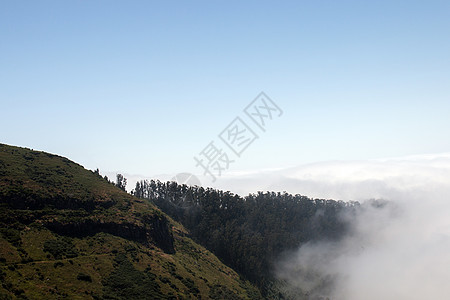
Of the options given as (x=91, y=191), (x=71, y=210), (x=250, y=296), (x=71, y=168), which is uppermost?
(x=71, y=168)

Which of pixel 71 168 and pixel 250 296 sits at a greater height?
pixel 71 168

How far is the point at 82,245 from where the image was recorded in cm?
12256

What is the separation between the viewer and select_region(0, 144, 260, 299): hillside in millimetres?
95375

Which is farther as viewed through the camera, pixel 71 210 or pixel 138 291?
pixel 71 210

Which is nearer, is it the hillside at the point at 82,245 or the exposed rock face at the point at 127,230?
the hillside at the point at 82,245

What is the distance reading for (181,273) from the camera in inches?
5797

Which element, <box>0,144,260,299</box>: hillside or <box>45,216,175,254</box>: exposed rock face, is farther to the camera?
<box>45,216,175,254</box>: exposed rock face

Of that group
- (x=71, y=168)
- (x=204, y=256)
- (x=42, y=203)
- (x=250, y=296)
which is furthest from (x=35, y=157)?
(x=250, y=296)

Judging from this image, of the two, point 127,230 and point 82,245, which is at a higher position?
point 127,230

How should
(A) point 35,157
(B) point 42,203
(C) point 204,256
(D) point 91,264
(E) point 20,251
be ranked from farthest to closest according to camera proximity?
(C) point 204,256
(A) point 35,157
(B) point 42,203
(D) point 91,264
(E) point 20,251

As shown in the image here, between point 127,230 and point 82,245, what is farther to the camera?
point 127,230

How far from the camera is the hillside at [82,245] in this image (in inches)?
3755

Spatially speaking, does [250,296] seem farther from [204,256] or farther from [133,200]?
[133,200]

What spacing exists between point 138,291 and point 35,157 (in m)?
98.4
